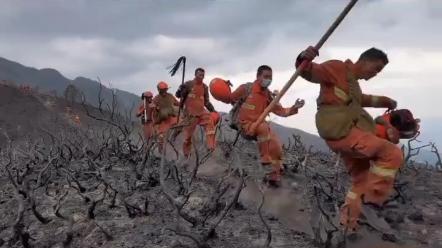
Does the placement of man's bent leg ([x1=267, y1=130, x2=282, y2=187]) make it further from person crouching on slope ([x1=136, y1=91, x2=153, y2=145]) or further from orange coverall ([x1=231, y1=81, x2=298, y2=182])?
person crouching on slope ([x1=136, y1=91, x2=153, y2=145])

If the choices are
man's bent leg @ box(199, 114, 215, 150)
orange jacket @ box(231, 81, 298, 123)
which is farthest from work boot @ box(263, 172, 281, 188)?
man's bent leg @ box(199, 114, 215, 150)

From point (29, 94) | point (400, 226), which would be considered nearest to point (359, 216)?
point (400, 226)

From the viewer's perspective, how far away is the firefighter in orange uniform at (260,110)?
625 centimetres

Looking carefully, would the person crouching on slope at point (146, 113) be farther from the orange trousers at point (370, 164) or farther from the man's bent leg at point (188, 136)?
the orange trousers at point (370, 164)

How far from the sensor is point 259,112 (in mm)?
6750

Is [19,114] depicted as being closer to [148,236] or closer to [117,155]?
[117,155]

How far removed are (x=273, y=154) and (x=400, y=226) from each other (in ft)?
6.31

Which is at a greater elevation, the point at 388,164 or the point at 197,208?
the point at 388,164

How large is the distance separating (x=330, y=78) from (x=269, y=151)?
6.63 ft

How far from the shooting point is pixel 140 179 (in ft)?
19.5

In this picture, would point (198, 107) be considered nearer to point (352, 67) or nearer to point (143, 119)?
point (143, 119)

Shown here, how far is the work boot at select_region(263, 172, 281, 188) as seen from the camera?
639cm

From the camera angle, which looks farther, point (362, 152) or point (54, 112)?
point (54, 112)

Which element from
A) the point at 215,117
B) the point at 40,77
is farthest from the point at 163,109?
the point at 40,77
